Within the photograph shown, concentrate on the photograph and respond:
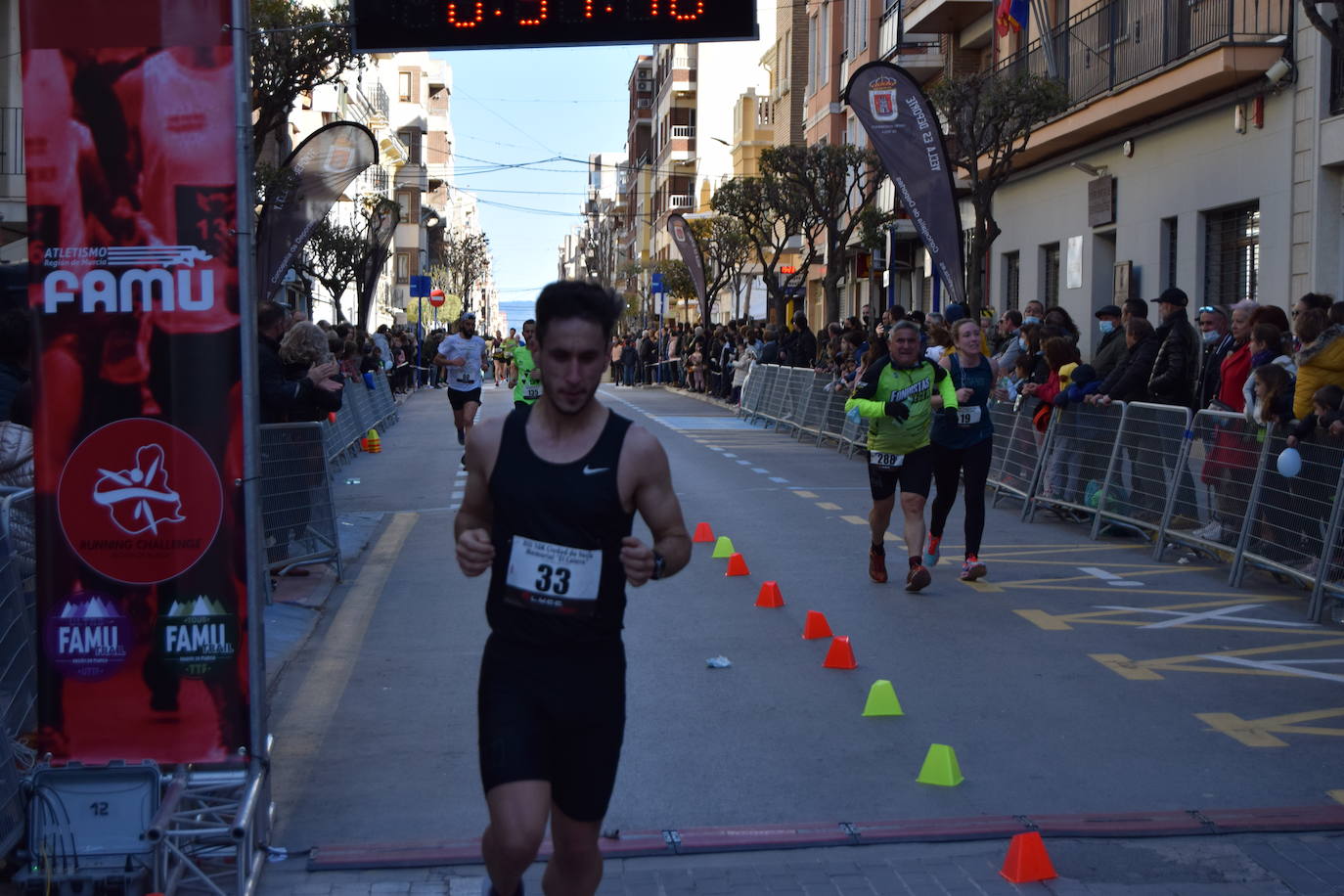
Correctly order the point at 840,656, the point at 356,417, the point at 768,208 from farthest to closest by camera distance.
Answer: the point at 768,208 → the point at 356,417 → the point at 840,656

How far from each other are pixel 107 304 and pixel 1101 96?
21.9 m

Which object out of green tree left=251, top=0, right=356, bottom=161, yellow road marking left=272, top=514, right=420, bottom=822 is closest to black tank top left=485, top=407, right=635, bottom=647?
yellow road marking left=272, top=514, right=420, bottom=822

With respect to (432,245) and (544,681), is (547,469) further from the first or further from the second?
(432,245)

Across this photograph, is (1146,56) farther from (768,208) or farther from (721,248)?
(721,248)

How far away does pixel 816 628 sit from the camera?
29.5 feet

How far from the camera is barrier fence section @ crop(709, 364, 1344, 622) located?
9.89 metres

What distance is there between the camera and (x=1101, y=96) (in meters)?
24.8

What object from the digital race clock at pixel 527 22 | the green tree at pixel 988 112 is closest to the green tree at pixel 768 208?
the green tree at pixel 988 112

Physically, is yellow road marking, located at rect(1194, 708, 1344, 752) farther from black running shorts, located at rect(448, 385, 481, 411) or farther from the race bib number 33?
black running shorts, located at rect(448, 385, 481, 411)

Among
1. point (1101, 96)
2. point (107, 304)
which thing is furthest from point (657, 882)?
point (1101, 96)

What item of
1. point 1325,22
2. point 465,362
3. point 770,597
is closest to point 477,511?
point 770,597

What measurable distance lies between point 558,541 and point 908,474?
6849 millimetres

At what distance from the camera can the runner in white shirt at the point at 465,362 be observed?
68.7 ft

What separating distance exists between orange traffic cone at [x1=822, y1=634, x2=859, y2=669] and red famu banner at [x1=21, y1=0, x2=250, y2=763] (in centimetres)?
364
